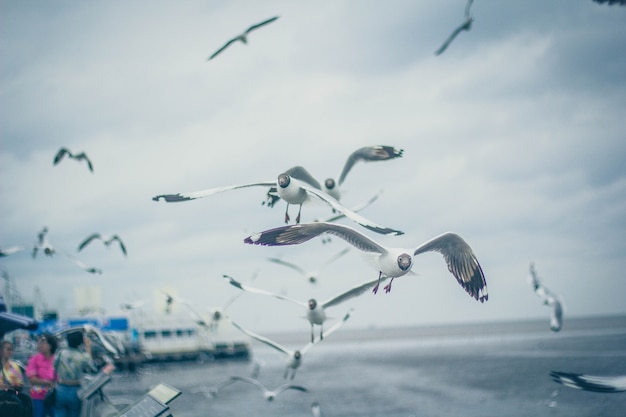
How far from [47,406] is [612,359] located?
1907 inches

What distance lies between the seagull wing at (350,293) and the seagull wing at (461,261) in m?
0.80

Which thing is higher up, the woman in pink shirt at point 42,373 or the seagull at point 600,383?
the seagull at point 600,383

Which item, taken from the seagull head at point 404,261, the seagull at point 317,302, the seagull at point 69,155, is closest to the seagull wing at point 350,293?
the seagull at point 317,302

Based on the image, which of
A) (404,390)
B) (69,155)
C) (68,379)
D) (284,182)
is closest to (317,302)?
(284,182)

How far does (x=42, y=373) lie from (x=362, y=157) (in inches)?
194

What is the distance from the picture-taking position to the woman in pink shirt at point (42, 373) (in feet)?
24.5

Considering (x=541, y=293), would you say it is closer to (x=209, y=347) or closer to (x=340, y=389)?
(x=340, y=389)

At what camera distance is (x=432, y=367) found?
50.2 m

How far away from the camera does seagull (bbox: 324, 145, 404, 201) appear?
23.3ft

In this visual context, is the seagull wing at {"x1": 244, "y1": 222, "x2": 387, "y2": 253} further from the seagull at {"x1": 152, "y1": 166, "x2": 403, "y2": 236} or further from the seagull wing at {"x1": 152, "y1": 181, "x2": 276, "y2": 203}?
the seagull wing at {"x1": 152, "y1": 181, "x2": 276, "y2": 203}

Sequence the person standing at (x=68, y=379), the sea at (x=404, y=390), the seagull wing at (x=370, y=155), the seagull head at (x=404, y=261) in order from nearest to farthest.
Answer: the seagull head at (x=404, y=261) < the seagull wing at (x=370, y=155) < the person standing at (x=68, y=379) < the sea at (x=404, y=390)

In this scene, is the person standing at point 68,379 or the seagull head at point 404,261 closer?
the seagull head at point 404,261

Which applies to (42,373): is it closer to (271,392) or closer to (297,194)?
(297,194)

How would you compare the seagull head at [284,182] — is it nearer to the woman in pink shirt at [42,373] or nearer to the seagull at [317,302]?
the seagull at [317,302]
